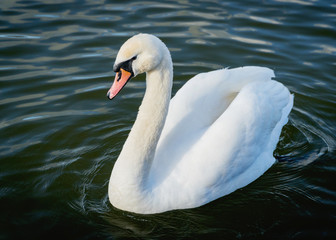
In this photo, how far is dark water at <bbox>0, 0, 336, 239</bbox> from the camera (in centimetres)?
489

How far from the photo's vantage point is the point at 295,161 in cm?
605

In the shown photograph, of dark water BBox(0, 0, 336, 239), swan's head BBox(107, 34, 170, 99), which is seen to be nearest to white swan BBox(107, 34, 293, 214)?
swan's head BBox(107, 34, 170, 99)

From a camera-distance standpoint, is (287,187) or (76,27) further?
(76,27)

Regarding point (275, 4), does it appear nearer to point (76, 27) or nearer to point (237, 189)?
point (76, 27)

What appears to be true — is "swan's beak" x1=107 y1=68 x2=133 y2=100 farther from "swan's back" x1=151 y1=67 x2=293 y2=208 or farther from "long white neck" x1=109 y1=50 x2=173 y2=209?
"swan's back" x1=151 y1=67 x2=293 y2=208

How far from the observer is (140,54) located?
4363 millimetres

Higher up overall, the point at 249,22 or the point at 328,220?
the point at 249,22

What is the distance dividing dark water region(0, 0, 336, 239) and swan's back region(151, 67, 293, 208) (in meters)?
0.31

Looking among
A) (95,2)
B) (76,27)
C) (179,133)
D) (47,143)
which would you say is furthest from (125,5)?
(179,133)

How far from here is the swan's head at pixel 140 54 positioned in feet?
14.1

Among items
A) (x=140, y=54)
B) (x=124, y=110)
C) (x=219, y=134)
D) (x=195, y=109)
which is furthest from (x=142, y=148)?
(x=124, y=110)

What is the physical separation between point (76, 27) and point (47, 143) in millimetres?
4190

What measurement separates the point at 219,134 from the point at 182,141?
17.6 inches

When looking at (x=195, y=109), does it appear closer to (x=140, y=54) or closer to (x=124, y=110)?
(x=140, y=54)
